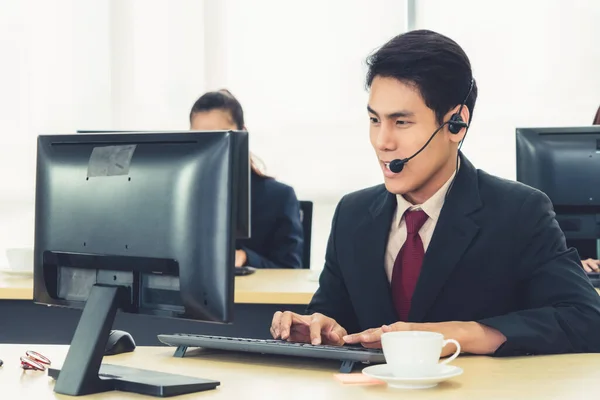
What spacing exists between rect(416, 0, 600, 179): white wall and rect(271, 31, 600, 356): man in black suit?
8.43 feet

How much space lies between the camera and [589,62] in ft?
14.7

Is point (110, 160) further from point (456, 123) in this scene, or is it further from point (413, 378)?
point (456, 123)

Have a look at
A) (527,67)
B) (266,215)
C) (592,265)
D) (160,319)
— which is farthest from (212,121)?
(527,67)

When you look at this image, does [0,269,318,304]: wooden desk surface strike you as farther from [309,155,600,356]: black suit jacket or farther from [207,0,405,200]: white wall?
[207,0,405,200]: white wall

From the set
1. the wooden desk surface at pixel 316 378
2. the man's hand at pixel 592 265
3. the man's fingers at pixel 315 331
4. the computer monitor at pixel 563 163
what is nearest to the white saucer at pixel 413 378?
the wooden desk surface at pixel 316 378

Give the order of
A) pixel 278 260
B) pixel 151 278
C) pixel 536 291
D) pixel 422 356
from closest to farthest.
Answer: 1. pixel 422 356
2. pixel 151 278
3. pixel 536 291
4. pixel 278 260

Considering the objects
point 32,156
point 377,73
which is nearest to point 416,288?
point 377,73

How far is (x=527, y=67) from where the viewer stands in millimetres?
4492

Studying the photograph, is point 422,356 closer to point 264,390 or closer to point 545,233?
point 264,390

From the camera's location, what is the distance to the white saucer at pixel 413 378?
137 centimetres

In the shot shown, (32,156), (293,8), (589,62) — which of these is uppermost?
(293,8)

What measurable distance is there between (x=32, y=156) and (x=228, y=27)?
119 cm

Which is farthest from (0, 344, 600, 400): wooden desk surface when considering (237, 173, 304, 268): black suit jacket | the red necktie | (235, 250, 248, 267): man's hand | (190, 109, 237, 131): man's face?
(237, 173, 304, 268): black suit jacket

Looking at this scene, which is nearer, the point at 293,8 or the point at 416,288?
the point at 416,288
